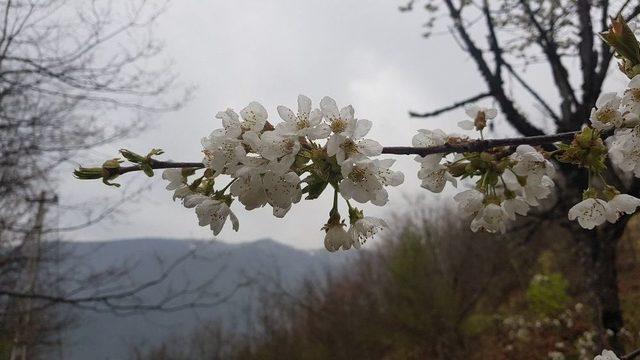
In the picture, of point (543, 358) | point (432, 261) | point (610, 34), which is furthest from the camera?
point (432, 261)

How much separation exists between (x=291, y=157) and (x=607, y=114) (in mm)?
656

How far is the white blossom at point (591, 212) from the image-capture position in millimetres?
1191

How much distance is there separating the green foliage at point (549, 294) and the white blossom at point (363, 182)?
11.9 metres

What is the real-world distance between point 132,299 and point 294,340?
12.7m

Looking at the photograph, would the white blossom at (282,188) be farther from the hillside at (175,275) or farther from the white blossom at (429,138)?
the hillside at (175,275)

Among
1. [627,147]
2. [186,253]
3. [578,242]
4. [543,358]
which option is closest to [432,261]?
[543,358]

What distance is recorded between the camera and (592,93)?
3.85 m

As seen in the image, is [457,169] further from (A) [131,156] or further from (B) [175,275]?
(B) [175,275]

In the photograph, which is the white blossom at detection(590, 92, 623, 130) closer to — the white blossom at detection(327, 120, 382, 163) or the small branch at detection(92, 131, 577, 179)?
the small branch at detection(92, 131, 577, 179)

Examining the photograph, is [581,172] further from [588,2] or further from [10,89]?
[10,89]

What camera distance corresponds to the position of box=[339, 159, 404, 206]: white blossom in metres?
0.93

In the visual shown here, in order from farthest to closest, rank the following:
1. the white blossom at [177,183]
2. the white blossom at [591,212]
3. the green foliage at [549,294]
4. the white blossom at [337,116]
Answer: the green foliage at [549,294]
the white blossom at [591,212]
the white blossom at [177,183]
the white blossom at [337,116]

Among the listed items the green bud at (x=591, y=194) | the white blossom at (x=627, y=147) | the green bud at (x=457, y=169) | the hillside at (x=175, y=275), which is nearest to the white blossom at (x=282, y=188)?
the green bud at (x=457, y=169)

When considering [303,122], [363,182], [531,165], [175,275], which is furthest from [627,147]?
[175,275]
